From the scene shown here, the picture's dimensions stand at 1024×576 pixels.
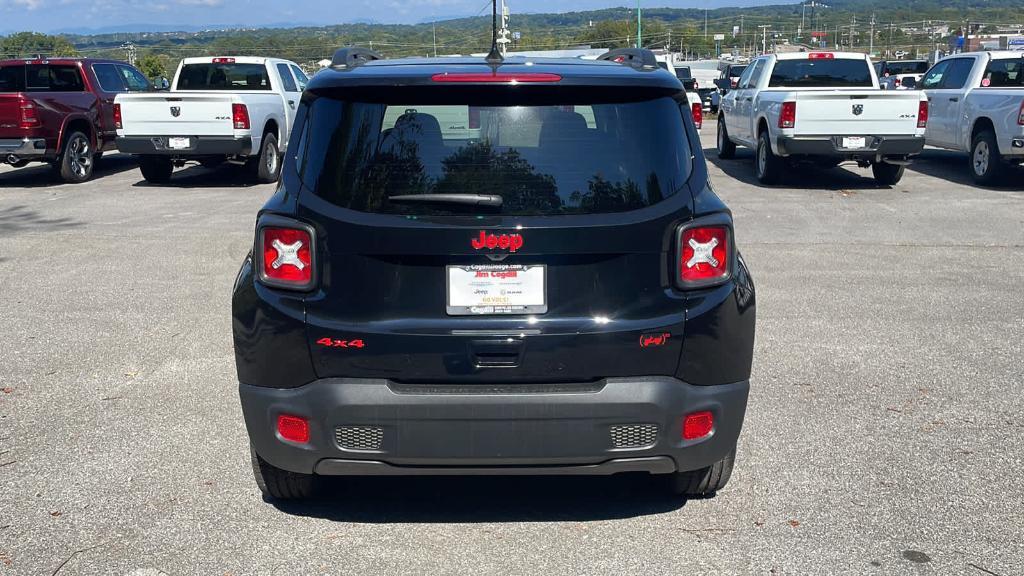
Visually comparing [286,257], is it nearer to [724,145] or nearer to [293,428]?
[293,428]

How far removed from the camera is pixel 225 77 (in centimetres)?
1752

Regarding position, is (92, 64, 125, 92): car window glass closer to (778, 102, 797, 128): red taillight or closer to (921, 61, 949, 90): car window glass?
(778, 102, 797, 128): red taillight

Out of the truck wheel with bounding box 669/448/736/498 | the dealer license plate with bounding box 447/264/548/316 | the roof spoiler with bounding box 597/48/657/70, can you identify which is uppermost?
the roof spoiler with bounding box 597/48/657/70

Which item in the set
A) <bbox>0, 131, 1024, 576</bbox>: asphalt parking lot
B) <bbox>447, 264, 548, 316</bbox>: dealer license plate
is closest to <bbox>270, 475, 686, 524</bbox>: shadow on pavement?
<bbox>0, 131, 1024, 576</bbox>: asphalt parking lot

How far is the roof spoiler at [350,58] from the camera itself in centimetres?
430

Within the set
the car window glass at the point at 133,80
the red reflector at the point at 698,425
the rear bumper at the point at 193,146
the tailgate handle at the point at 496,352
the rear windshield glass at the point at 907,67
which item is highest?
the tailgate handle at the point at 496,352

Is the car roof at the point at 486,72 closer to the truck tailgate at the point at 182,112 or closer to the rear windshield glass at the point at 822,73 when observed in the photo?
the truck tailgate at the point at 182,112

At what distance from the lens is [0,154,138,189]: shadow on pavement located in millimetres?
16506

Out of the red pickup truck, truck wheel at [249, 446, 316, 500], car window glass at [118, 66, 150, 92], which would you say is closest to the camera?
truck wheel at [249, 446, 316, 500]

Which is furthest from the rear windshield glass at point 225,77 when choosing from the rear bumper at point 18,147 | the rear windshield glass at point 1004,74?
the rear windshield glass at point 1004,74

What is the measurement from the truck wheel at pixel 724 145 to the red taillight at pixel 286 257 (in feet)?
52.1

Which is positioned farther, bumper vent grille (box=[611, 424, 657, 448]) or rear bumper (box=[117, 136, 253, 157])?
rear bumper (box=[117, 136, 253, 157])

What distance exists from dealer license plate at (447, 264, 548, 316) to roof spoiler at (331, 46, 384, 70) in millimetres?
1095

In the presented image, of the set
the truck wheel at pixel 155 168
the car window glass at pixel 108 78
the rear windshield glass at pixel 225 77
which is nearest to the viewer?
the truck wheel at pixel 155 168
